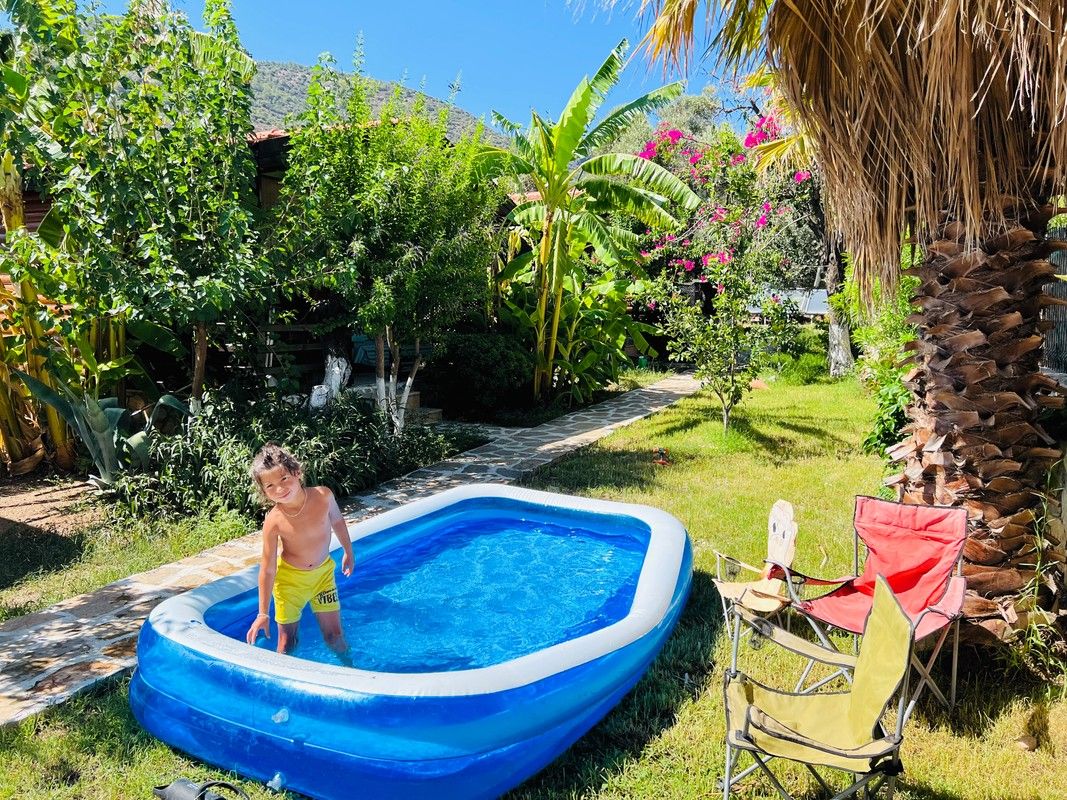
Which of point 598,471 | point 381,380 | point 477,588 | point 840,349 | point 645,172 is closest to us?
point 477,588

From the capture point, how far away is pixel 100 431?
8062 millimetres

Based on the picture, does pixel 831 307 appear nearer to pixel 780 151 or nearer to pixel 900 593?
pixel 780 151

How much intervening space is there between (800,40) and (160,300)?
6.32m

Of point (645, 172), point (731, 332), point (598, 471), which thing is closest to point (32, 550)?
point (598, 471)

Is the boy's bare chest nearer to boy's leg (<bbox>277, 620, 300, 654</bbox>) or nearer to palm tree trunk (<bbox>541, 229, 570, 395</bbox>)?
boy's leg (<bbox>277, 620, 300, 654</bbox>)

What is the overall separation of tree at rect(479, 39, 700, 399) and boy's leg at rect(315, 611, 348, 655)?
9.54 meters

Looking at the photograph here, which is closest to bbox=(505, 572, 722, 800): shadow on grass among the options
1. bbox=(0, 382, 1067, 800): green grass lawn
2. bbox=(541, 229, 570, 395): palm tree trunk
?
bbox=(0, 382, 1067, 800): green grass lawn

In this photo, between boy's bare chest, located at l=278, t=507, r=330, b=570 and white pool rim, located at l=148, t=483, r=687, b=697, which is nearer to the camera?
white pool rim, located at l=148, t=483, r=687, b=697

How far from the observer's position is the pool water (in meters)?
5.92

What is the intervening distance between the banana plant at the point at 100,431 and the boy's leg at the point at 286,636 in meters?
4.15

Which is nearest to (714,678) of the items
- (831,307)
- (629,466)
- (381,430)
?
(629,466)

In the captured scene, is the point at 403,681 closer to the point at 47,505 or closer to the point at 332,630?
the point at 332,630

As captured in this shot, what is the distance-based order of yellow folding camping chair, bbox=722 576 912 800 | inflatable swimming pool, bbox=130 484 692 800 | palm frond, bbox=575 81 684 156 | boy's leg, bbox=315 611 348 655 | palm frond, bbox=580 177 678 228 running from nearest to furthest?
yellow folding camping chair, bbox=722 576 912 800 < inflatable swimming pool, bbox=130 484 692 800 < boy's leg, bbox=315 611 348 655 < palm frond, bbox=575 81 684 156 < palm frond, bbox=580 177 678 228

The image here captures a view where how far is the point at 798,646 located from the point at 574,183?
37.4ft
